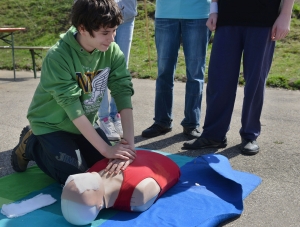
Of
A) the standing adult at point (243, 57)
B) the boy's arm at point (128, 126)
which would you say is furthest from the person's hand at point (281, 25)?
the boy's arm at point (128, 126)

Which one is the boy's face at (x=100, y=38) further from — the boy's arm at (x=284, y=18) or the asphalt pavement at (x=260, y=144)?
the boy's arm at (x=284, y=18)

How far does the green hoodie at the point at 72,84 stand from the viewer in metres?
2.88

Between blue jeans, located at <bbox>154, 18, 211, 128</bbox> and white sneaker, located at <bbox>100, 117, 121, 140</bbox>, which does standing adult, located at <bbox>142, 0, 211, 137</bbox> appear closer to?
blue jeans, located at <bbox>154, 18, 211, 128</bbox>

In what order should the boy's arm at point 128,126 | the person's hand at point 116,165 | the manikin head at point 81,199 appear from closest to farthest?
the manikin head at point 81,199 → the person's hand at point 116,165 → the boy's arm at point 128,126

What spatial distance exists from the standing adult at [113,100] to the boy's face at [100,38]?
130 centimetres

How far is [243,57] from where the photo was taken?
3824mm

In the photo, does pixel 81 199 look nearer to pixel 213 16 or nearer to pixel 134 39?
pixel 213 16

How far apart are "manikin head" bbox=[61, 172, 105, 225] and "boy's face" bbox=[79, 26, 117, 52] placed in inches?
31.7

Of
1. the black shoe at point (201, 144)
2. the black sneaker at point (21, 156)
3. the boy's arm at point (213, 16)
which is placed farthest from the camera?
the black shoe at point (201, 144)

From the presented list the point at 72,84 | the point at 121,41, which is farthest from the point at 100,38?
the point at 121,41

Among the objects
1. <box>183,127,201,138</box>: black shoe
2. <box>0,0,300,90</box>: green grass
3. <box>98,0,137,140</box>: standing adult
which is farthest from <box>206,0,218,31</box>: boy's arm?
<box>0,0,300,90</box>: green grass

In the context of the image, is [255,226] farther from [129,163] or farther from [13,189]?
[13,189]

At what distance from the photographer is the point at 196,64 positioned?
13.5 feet

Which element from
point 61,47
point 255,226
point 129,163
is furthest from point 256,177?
point 61,47
